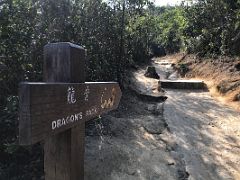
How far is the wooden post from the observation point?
1.93m

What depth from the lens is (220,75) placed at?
14.1 metres

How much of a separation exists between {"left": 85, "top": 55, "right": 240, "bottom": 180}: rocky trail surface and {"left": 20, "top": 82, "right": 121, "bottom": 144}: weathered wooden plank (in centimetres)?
289

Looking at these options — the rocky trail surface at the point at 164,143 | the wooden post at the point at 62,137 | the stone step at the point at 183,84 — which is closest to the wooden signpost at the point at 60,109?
the wooden post at the point at 62,137

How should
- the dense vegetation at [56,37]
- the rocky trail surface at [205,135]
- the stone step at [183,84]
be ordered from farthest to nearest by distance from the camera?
the stone step at [183,84]
the rocky trail surface at [205,135]
the dense vegetation at [56,37]

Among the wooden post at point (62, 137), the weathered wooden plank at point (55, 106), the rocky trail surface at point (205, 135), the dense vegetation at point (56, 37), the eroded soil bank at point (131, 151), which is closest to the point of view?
the weathered wooden plank at point (55, 106)

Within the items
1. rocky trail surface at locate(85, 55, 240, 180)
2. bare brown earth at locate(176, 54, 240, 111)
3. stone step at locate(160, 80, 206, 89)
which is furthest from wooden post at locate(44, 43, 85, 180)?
stone step at locate(160, 80, 206, 89)

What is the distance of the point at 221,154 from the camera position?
641cm

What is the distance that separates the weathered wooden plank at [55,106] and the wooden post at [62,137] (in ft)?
0.29

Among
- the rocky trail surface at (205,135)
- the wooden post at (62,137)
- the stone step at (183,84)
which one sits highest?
the wooden post at (62,137)

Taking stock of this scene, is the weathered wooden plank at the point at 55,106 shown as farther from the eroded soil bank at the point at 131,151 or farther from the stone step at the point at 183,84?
the stone step at the point at 183,84

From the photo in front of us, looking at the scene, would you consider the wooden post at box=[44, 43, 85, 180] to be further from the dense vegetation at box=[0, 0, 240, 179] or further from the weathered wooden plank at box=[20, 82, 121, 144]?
the dense vegetation at box=[0, 0, 240, 179]

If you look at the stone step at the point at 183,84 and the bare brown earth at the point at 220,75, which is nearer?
the bare brown earth at the point at 220,75

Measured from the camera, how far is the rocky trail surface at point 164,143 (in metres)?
5.34

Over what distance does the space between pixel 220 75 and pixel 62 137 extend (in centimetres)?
1293
